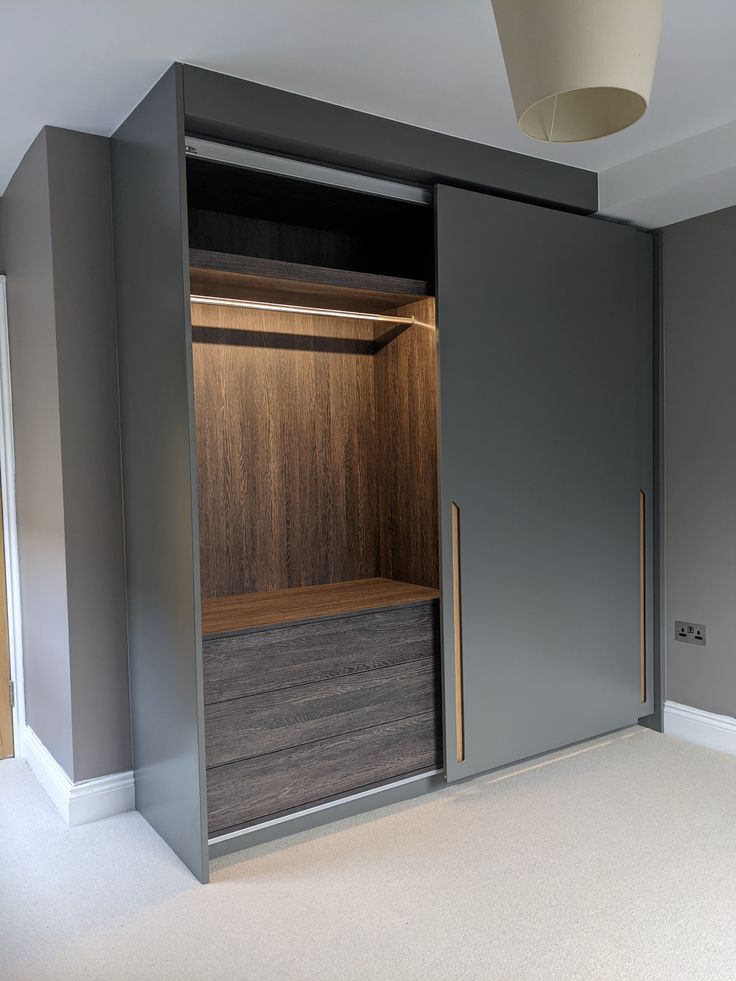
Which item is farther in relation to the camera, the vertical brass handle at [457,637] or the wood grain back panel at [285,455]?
the wood grain back panel at [285,455]

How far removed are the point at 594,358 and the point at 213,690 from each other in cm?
206

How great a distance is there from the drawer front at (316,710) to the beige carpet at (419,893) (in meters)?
0.35

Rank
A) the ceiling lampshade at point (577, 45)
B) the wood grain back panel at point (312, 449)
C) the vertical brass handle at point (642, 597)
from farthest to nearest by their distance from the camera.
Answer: the vertical brass handle at point (642, 597) < the wood grain back panel at point (312, 449) < the ceiling lampshade at point (577, 45)

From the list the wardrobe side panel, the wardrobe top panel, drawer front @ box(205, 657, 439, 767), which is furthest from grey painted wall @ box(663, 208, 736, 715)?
the wardrobe side panel

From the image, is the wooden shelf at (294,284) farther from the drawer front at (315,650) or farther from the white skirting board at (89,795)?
the white skirting board at (89,795)

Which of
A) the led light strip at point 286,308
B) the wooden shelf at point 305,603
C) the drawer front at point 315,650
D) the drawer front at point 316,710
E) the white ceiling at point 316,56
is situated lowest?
the drawer front at point 316,710

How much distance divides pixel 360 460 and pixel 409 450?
0.31 m

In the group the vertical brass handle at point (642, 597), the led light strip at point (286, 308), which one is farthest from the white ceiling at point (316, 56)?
Answer: the vertical brass handle at point (642, 597)

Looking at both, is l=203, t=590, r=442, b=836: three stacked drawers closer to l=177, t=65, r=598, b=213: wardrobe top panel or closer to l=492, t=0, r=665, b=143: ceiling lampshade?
l=177, t=65, r=598, b=213: wardrobe top panel

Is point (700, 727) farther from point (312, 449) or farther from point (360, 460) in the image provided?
point (312, 449)

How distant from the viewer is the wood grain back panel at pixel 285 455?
314cm

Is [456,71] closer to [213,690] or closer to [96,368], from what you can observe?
[96,368]

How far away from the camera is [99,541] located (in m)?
2.91

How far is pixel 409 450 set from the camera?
3250mm
